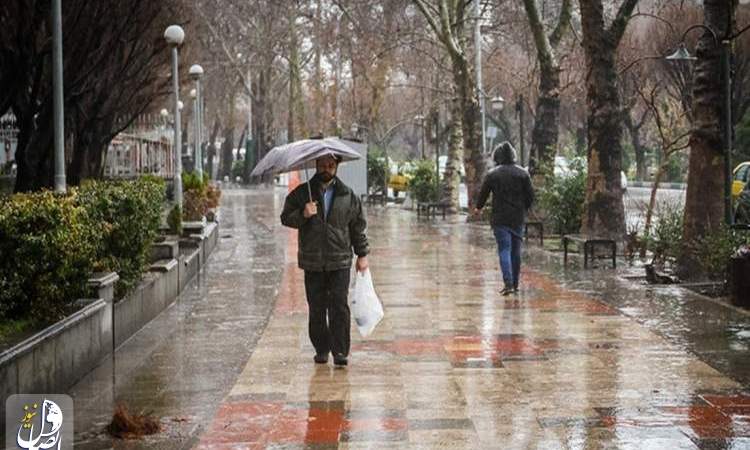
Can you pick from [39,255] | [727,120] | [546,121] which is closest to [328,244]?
[39,255]

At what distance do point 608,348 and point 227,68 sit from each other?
179 ft

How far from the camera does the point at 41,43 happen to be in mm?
22156

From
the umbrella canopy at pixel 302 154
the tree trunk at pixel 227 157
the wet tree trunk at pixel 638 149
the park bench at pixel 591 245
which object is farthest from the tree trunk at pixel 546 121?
the tree trunk at pixel 227 157

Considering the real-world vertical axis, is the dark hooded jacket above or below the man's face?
below

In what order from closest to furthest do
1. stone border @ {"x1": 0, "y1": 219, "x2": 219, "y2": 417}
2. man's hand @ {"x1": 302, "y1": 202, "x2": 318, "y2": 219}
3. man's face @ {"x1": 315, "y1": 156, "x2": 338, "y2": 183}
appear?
1. stone border @ {"x1": 0, "y1": 219, "x2": 219, "y2": 417}
2. man's hand @ {"x1": 302, "y1": 202, "x2": 318, "y2": 219}
3. man's face @ {"x1": 315, "y1": 156, "x2": 338, "y2": 183}

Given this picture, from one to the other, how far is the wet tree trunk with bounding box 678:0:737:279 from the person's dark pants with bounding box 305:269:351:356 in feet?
23.2

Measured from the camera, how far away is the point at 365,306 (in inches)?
416

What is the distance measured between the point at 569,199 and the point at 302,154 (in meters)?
15.4

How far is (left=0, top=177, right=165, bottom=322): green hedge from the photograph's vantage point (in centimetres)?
928

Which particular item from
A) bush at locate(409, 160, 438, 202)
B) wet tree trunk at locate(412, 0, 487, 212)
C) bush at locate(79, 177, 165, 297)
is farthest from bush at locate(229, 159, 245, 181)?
bush at locate(79, 177, 165, 297)

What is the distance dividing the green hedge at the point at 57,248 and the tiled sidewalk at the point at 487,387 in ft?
5.23

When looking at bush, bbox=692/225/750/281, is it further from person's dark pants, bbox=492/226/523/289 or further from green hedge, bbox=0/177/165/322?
green hedge, bbox=0/177/165/322

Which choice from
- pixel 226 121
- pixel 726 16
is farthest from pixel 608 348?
pixel 226 121

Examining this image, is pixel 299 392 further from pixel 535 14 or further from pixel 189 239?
pixel 535 14
